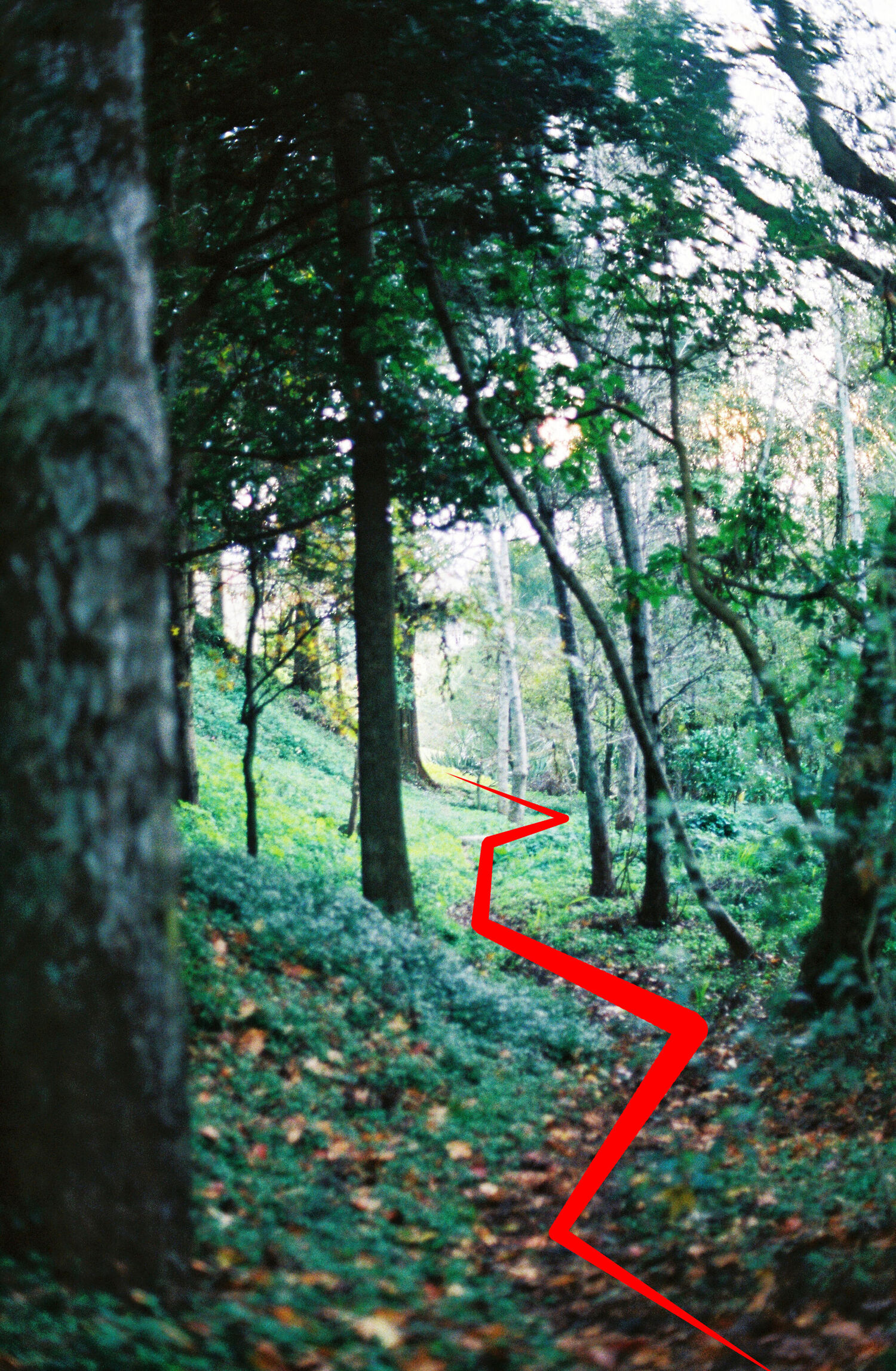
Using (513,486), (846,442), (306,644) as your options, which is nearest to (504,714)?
(846,442)

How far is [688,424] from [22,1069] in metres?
15.6

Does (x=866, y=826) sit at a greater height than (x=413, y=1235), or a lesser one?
greater

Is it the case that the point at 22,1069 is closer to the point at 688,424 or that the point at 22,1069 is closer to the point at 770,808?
the point at 770,808

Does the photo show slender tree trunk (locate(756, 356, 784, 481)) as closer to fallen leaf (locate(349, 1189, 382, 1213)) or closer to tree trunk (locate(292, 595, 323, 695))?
tree trunk (locate(292, 595, 323, 695))

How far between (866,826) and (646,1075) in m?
3.97

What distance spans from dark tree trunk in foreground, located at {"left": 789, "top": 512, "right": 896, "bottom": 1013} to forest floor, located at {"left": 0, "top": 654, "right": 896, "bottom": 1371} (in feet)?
0.90

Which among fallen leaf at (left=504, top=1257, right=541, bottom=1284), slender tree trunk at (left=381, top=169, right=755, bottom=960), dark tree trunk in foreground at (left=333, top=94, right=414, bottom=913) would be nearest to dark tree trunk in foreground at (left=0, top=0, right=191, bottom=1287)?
fallen leaf at (left=504, top=1257, right=541, bottom=1284)

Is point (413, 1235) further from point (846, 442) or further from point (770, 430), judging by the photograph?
point (846, 442)

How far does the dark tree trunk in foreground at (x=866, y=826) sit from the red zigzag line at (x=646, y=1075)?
132 centimetres

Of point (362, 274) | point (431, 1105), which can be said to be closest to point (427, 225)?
point (362, 274)

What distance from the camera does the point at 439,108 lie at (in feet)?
23.8

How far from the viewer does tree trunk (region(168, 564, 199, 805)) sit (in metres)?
9.77

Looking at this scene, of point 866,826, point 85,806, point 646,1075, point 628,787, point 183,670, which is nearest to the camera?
point 85,806

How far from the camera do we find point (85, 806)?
2494 mm
